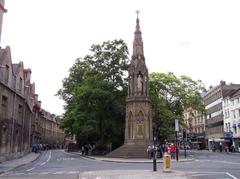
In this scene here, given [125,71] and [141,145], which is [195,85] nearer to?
[125,71]

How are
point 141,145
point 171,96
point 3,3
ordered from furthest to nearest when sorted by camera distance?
point 171,96 → point 141,145 → point 3,3

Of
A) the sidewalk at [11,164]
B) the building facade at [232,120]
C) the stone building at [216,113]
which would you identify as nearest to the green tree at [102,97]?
the sidewalk at [11,164]

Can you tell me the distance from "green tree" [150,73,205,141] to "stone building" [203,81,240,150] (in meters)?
20.2

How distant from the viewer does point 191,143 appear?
95438 millimetres

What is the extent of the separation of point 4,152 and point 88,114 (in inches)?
501

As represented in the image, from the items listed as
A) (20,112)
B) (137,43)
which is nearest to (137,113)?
(137,43)

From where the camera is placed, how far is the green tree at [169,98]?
1868 inches

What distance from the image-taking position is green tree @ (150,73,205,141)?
47438 mm

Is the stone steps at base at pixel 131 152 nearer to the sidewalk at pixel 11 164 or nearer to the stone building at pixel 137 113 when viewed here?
the stone building at pixel 137 113

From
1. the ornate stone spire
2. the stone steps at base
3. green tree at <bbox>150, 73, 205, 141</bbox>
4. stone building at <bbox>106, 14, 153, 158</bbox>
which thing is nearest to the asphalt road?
the stone steps at base

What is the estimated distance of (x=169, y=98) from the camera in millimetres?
50750

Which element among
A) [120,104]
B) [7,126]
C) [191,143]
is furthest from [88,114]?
[191,143]

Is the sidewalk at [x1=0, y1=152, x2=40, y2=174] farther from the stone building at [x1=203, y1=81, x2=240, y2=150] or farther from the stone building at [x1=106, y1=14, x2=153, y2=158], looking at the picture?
the stone building at [x1=203, y1=81, x2=240, y2=150]

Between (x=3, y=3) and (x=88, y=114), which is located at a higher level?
(x=3, y=3)
